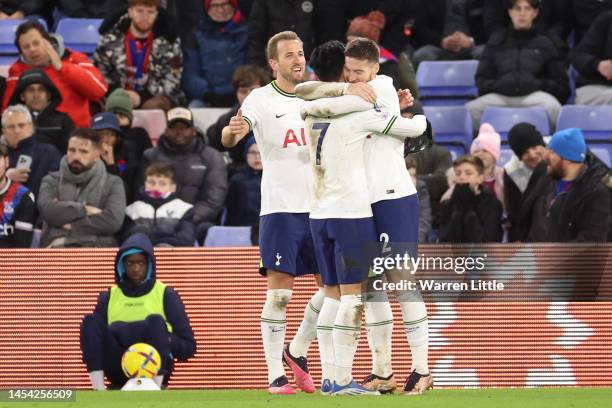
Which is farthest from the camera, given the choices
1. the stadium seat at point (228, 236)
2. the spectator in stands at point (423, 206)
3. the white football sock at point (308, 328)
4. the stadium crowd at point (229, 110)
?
the stadium seat at point (228, 236)

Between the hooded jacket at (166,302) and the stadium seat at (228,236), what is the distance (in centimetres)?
196

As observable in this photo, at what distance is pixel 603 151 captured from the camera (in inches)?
580

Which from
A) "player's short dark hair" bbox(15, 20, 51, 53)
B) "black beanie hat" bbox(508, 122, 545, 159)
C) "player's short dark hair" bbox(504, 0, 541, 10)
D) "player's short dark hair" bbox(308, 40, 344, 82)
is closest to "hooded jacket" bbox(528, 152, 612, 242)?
"black beanie hat" bbox(508, 122, 545, 159)

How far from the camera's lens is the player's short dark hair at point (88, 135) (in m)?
13.6

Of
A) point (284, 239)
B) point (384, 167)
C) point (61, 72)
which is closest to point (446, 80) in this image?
point (61, 72)

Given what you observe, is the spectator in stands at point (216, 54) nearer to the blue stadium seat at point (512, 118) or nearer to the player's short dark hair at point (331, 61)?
the blue stadium seat at point (512, 118)

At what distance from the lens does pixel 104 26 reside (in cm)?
1650

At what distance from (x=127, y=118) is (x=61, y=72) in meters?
0.83

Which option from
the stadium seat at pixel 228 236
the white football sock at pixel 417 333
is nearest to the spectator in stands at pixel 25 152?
the stadium seat at pixel 228 236

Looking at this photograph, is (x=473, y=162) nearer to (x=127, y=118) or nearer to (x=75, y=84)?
(x=127, y=118)

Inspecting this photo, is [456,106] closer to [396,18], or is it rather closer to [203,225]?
[396,18]

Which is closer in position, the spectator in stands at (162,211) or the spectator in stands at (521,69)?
the spectator in stands at (162,211)

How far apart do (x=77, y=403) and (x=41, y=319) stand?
9.89 ft

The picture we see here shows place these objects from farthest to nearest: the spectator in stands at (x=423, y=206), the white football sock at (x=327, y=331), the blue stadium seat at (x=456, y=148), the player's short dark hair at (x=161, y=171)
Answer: the blue stadium seat at (x=456, y=148) → the player's short dark hair at (x=161, y=171) → the spectator in stands at (x=423, y=206) → the white football sock at (x=327, y=331)
